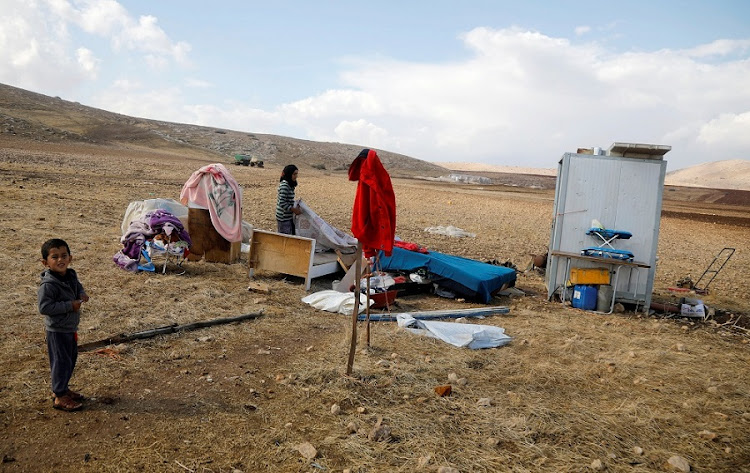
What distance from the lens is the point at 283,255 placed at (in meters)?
8.77

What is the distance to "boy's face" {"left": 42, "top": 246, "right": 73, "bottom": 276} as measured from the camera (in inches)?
159

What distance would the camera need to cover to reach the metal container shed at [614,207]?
9.24 meters

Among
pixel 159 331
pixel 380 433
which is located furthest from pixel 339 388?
pixel 159 331

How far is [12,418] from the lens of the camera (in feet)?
13.1

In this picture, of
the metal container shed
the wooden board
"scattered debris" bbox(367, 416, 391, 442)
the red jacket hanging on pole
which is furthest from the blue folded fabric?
"scattered debris" bbox(367, 416, 391, 442)

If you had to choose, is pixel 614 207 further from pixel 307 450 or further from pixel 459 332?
pixel 307 450

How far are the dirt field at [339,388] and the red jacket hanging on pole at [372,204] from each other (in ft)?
4.18

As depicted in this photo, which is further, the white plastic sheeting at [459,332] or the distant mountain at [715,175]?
the distant mountain at [715,175]

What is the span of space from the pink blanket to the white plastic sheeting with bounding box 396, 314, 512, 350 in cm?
384

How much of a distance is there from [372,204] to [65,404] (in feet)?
9.46

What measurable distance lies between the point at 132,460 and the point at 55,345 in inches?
44.9

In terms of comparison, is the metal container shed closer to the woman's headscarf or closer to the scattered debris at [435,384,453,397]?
the woman's headscarf

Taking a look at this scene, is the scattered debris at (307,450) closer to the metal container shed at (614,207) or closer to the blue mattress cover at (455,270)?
the blue mattress cover at (455,270)

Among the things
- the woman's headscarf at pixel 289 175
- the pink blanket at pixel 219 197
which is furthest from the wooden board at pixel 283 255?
the woman's headscarf at pixel 289 175
